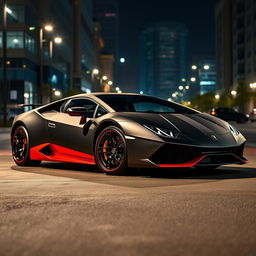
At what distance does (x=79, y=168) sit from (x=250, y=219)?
17.5ft

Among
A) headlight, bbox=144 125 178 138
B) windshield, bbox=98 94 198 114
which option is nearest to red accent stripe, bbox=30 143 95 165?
windshield, bbox=98 94 198 114

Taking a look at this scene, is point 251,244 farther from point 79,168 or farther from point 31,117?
point 31,117

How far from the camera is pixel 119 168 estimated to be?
905 cm

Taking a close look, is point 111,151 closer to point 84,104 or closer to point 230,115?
point 84,104

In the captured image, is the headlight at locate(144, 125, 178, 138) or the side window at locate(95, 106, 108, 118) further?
the side window at locate(95, 106, 108, 118)

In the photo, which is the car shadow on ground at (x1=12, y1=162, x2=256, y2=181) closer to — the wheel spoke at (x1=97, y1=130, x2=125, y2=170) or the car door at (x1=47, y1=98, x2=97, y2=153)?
the wheel spoke at (x1=97, y1=130, x2=125, y2=170)

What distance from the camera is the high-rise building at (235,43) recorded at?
109m

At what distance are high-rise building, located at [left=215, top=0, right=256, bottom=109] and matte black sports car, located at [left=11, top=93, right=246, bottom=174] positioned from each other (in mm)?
92829

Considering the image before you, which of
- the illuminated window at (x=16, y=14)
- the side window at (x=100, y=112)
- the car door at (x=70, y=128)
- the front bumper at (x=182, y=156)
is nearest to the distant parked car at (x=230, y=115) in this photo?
the illuminated window at (x=16, y=14)

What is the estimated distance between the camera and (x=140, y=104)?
1031 centimetres

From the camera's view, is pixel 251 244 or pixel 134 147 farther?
Answer: pixel 134 147

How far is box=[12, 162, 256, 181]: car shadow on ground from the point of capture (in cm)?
903

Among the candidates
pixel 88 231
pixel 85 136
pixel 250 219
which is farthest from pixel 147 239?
pixel 85 136

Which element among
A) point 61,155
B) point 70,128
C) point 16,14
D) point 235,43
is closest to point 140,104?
point 70,128
